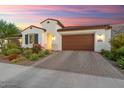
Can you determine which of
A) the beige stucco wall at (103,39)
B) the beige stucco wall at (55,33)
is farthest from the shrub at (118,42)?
the beige stucco wall at (55,33)

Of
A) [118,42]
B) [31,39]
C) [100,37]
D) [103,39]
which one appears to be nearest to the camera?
[118,42]

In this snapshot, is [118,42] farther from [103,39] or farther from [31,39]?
[31,39]

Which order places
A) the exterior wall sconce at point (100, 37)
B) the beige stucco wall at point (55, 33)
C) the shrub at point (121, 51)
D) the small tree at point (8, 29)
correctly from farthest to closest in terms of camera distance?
1. the small tree at point (8, 29)
2. the beige stucco wall at point (55, 33)
3. the exterior wall sconce at point (100, 37)
4. the shrub at point (121, 51)

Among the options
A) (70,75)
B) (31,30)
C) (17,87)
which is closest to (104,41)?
(31,30)

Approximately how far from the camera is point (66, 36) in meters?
20.7

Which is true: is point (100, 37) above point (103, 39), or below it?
above

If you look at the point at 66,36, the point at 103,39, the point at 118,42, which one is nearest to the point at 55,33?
the point at 66,36

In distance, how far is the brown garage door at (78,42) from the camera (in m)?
19.3

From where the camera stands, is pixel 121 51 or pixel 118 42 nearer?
pixel 121 51

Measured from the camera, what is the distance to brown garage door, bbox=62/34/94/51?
19266mm

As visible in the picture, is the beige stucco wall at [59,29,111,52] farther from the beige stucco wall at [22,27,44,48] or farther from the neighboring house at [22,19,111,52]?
the beige stucco wall at [22,27,44,48]

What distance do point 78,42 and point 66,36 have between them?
143 cm

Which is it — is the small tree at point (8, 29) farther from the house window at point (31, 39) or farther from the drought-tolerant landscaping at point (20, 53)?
the house window at point (31, 39)

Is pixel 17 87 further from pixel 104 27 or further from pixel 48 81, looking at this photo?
pixel 104 27
